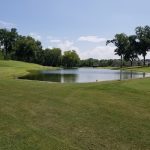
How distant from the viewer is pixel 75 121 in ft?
38.0

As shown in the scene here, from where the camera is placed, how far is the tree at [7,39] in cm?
13425

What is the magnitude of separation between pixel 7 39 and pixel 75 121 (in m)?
128

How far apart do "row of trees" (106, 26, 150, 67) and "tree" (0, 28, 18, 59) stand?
43599mm

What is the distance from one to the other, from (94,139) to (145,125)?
96.5 inches

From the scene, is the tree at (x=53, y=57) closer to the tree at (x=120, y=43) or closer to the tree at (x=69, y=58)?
the tree at (x=69, y=58)

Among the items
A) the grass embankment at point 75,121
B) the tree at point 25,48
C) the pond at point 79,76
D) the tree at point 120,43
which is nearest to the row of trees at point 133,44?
the tree at point 120,43

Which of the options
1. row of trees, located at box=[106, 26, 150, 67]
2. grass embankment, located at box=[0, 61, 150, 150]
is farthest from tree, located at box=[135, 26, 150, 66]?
grass embankment, located at box=[0, 61, 150, 150]

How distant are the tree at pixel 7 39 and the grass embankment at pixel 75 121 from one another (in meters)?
121

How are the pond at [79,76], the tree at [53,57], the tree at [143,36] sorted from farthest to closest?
the tree at [53,57] < the tree at [143,36] < the pond at [79,76]

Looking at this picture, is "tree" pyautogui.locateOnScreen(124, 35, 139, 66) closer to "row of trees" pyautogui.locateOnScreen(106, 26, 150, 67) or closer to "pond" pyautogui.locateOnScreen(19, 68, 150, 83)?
"row of trees" pyautogui.locateOnScreen(106, 26, 150, 67)

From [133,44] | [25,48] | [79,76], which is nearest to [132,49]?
[133,44]

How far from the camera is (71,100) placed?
51.4 ft

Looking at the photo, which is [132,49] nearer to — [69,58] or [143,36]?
[143,36]

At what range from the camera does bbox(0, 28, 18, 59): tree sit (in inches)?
5285
